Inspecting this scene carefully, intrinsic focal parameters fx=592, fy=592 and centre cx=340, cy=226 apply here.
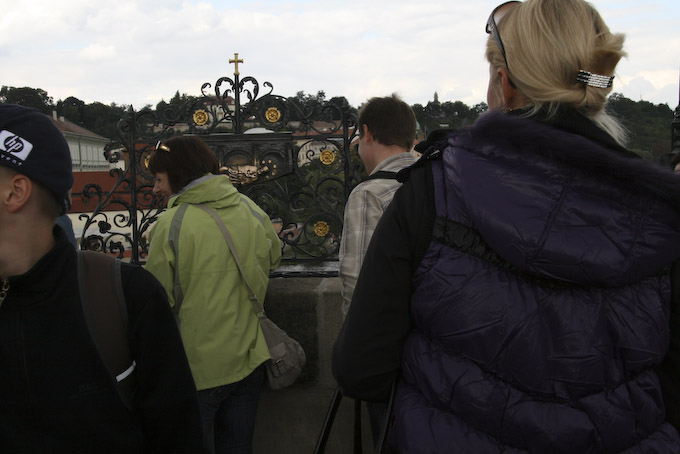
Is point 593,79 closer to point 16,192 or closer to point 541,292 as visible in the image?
point 541,292

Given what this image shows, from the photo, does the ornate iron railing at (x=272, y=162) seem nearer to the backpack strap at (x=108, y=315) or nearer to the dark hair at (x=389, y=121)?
the dark hair at (x=389, y=121)

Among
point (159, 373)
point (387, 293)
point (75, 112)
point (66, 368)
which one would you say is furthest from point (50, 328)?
point (75, 112)

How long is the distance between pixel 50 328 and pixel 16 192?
34 cm

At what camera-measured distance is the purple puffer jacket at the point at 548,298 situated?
1.23 m

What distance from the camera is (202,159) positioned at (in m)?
3.02

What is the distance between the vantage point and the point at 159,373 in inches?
62.1

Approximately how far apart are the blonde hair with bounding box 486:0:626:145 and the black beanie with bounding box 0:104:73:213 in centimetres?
114

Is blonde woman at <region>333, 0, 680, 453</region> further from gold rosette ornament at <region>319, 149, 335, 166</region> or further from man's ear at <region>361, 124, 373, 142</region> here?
gold rosette ornament at <region>319, 149, 335, 166</region>

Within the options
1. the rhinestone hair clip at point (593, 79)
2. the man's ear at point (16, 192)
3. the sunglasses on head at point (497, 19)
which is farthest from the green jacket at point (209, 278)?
the rhinestone hair clip at point (593, 79)

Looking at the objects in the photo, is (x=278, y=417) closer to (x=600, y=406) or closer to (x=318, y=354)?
(x=318, y=354)

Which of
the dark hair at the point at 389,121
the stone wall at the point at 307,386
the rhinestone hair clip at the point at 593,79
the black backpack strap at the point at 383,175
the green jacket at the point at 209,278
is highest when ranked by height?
the rhinestone hair clip at the point at 593,79

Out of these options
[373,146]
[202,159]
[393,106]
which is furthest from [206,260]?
[393,106]

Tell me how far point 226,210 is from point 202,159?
0.31m

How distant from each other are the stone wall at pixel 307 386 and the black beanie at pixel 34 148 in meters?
2.17
